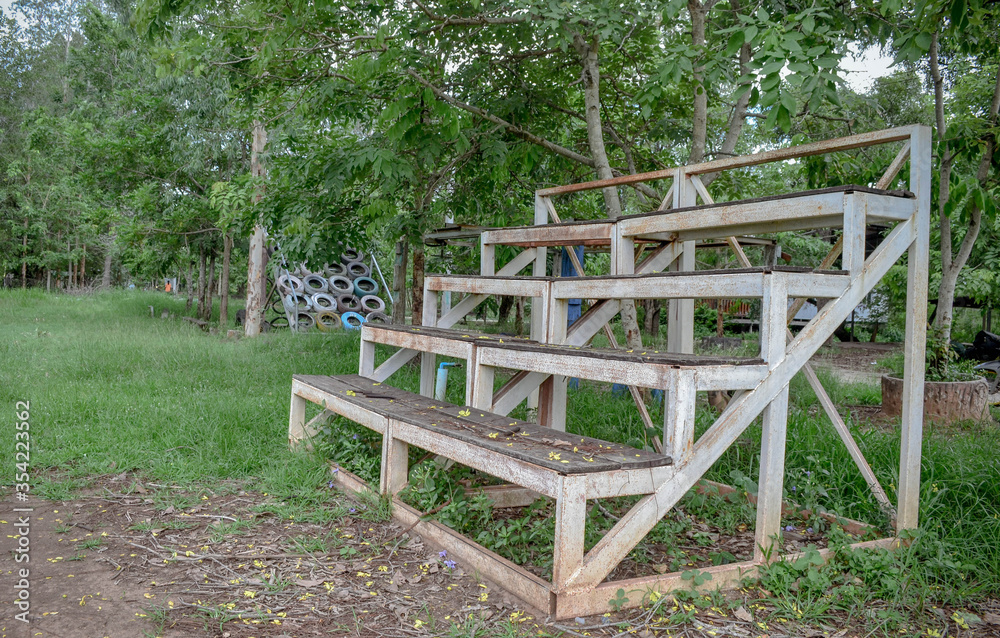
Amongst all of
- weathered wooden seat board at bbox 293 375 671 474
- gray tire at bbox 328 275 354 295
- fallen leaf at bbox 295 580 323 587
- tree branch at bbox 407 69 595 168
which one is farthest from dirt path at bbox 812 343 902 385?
gray tire at bbox 328 275 354 295

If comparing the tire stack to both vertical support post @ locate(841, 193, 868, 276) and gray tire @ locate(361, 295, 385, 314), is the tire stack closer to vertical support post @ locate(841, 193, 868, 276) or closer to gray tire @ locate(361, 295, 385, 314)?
gray tire @ locate(361, 295, 385, 314)

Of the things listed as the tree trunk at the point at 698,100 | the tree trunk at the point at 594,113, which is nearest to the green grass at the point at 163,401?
Result: the tree trunk at the point at 594,113

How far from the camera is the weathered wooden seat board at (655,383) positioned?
2.73 m

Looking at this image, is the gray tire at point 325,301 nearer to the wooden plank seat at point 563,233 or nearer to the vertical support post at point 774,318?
the wooden plank seat at point 563,233

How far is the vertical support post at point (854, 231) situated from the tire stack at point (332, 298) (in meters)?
12.5

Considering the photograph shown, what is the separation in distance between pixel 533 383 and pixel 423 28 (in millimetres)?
3576

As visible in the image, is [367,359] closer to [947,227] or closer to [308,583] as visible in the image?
[308,583]

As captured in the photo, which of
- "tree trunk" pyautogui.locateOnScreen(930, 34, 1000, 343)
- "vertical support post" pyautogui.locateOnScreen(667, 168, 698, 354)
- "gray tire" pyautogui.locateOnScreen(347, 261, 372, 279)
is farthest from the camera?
"gray tire" pyautogui.locateOnScreen(347, 261, 372, 279)

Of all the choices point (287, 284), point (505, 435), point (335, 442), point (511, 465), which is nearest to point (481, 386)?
point (505, 435)

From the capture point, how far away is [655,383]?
9.41 ft

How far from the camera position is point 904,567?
3.18m

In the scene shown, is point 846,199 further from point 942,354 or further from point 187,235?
point 187,235

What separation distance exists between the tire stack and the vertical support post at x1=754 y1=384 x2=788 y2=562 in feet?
Result: 41.1

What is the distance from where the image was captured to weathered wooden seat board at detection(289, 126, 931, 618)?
273 cm
